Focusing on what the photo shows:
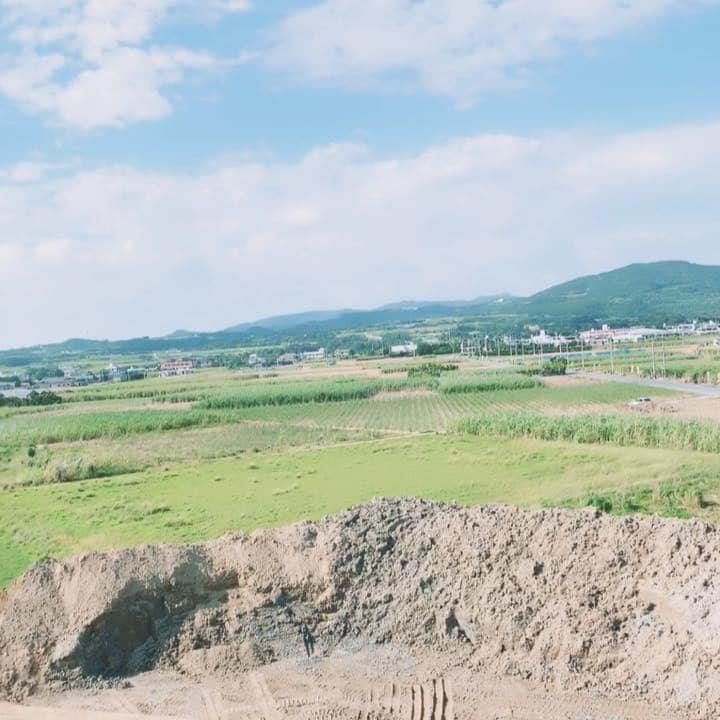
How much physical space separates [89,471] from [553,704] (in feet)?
73.4

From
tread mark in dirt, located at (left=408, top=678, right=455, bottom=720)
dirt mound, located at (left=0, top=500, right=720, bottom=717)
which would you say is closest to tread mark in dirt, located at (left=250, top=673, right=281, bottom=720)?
dirt mound, located at (left=0, top=500, right=720, bottom=717)

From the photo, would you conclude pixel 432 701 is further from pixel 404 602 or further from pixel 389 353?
pixel 389 353

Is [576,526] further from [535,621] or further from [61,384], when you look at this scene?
[61,384]

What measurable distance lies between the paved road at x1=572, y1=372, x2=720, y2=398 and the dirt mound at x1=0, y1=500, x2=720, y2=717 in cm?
4022

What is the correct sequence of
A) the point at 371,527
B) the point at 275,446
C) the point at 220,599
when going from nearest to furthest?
1. the point at 220,599
2. the point at 371,527
3. the point at 275,446

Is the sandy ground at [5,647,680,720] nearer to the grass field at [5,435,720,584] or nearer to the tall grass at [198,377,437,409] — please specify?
the grass field at [5,435,720,584]

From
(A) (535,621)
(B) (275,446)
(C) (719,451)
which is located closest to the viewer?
(A) (535,621)

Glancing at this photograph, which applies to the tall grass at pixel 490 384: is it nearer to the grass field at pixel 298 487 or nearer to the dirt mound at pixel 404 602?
the grass field at pixel 298 487

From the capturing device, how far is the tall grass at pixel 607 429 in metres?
27.3

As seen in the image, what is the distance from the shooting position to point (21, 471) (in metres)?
27.5

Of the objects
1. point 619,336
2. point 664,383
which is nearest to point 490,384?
point 664,383

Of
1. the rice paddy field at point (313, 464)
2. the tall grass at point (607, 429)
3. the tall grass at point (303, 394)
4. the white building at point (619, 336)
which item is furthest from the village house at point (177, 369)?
the tall grass at point (607, 429)

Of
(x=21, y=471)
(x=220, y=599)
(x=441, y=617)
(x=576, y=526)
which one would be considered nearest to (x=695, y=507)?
(x=576, y=526)

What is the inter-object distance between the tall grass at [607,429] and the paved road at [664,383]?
17.8 m
